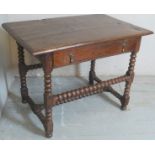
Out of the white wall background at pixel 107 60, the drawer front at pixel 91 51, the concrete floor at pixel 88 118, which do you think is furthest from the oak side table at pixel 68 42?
the white wall background at pixel 107 60

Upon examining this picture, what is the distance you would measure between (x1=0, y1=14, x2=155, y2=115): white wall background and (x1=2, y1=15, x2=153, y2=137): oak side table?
40 cm

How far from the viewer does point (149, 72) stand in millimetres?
2451

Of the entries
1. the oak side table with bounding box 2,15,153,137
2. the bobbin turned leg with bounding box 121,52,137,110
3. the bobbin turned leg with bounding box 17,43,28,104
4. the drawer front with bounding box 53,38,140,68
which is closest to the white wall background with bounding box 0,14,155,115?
the bobbin turned leg with bounding box 17,43,28,104

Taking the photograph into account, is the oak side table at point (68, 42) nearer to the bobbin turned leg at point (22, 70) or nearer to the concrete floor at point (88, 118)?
the bobbin turned leg at point (22, 70)

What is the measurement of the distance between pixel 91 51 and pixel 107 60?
0.96 m

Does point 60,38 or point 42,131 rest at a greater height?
point 60,38

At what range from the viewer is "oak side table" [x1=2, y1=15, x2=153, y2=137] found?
4.36 feet

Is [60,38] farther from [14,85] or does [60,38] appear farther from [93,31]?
[14,85]

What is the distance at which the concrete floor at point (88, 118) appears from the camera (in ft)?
5.43
